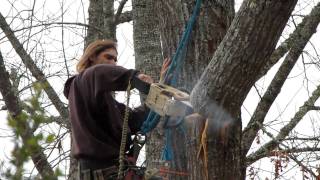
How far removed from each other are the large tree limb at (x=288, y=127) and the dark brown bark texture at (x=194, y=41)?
2235 millimetres

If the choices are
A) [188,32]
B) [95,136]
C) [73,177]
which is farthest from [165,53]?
[73,177]

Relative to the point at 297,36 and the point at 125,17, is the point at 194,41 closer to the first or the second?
Result: the point at 297,36

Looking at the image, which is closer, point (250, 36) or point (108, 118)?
point (250, 36)

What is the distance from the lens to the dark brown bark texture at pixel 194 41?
3.41 m

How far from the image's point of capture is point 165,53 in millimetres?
3709

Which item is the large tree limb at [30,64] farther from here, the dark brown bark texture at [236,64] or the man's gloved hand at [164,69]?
the dark brown bark texture at [236,64]

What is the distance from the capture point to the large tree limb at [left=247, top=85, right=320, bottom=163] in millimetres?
5805

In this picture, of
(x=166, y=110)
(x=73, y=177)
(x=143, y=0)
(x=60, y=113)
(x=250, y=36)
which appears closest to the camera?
(x=250, y=36)

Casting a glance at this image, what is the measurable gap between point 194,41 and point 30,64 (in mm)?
3936

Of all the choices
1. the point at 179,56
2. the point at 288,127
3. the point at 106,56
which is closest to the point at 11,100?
the point at 288,127

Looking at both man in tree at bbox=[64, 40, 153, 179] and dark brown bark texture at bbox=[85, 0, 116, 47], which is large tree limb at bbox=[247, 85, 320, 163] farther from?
man in tree at bbox=[64, 40, 153, 179]

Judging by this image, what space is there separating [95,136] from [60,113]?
11.4 feet

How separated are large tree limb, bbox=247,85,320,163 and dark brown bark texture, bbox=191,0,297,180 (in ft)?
8.25

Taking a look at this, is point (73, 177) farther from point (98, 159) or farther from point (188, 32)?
point (188, 32)
